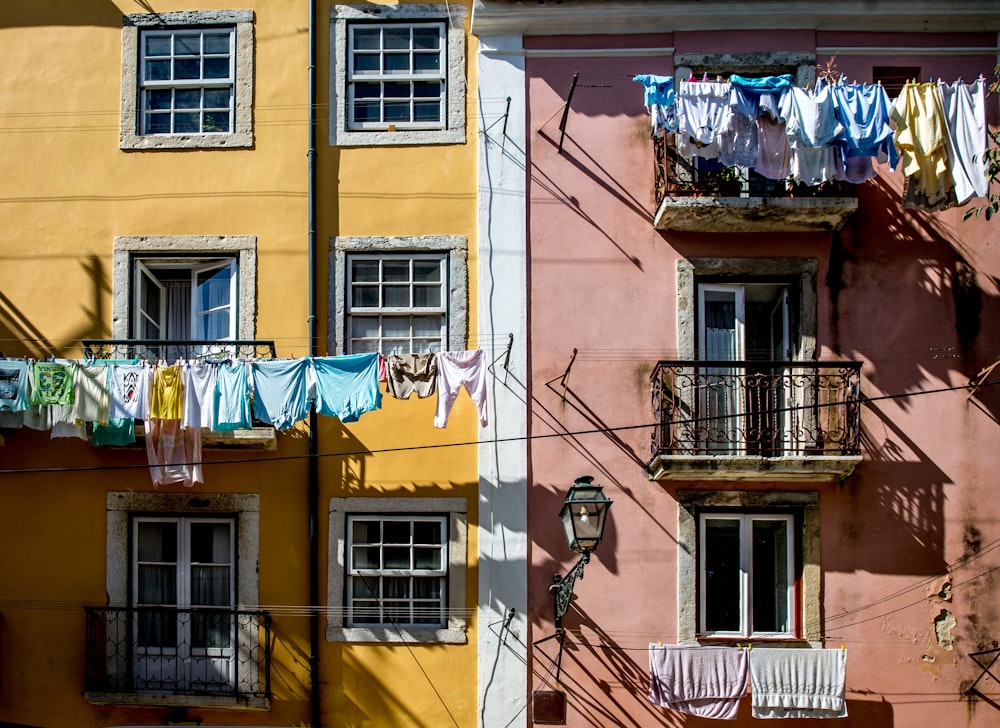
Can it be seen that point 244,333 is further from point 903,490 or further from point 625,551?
point 903,490

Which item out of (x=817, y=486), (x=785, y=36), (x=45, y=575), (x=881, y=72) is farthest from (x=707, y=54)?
(x=45, y=575)

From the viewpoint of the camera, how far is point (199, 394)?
1146 cm

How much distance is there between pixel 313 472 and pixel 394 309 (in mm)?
1975

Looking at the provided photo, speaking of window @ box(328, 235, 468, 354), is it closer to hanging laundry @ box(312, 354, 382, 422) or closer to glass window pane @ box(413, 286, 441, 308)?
glass window pane @ box(413, 286, 441, 308)

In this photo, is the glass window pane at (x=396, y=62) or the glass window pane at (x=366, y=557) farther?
the glass window pane at (x=396, y=62)

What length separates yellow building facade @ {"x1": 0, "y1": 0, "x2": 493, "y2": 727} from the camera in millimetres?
11977

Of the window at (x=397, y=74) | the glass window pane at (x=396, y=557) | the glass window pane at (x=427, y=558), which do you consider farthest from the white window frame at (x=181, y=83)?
the glass window pane at (x=427, y=558)

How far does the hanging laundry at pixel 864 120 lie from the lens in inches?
449

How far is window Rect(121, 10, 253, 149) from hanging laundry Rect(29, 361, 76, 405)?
284 cm

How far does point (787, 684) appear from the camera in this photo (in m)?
11.4

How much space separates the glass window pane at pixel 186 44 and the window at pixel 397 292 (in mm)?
2850

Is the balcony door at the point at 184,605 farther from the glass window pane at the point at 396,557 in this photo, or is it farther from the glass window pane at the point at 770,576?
the glass window pane at the point at 770,576

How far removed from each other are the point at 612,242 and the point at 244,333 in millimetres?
4156

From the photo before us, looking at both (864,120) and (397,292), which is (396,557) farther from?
(864,120)
